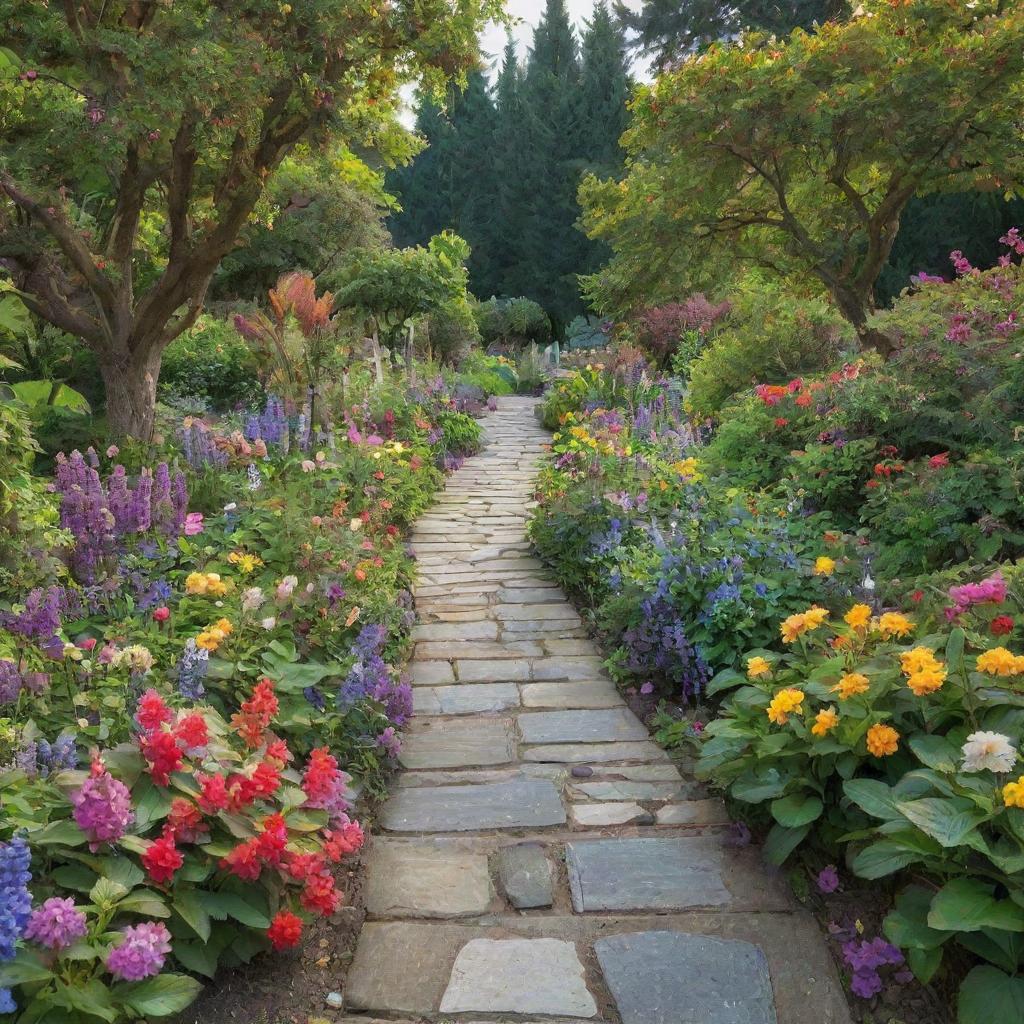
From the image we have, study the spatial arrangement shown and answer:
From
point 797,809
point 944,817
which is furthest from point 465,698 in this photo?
point 944,817

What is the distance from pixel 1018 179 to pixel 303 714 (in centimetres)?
834

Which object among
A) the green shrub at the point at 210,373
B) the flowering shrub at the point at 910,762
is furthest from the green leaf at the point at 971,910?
the green shrub at the point at 210,373

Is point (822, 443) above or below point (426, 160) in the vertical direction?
below

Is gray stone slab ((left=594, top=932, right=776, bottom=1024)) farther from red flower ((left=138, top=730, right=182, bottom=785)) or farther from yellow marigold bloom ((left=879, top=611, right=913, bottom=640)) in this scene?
red flower ((left=138, top=730, right=182, bottom=785))

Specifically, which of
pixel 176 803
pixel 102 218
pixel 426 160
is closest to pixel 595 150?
pixel 426 160

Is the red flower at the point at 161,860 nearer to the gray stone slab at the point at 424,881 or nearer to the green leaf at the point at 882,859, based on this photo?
the gray stone slab at the point at 424,881

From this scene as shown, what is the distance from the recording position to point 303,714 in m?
2.61

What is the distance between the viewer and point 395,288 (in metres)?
11.8

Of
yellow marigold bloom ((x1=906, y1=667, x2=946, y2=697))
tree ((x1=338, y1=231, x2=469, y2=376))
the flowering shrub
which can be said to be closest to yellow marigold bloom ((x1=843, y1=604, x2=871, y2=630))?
the flowering shrub

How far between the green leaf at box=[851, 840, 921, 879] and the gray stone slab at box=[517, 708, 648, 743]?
127 centimetres

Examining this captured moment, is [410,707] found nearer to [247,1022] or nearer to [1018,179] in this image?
[247,1022]

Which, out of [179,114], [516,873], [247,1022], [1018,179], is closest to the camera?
[247,1022]

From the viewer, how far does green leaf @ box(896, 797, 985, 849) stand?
1731mm

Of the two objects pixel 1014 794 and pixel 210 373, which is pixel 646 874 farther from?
pixel 210 373
